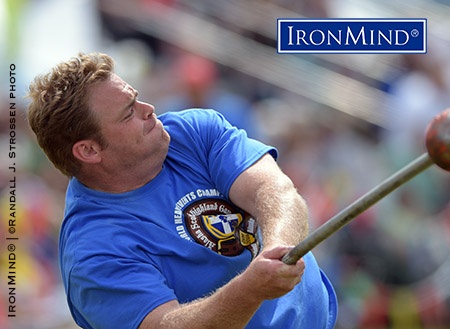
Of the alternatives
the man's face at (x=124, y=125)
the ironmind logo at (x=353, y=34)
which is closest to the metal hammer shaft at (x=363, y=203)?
Answer: the man's face at (x=124, y=125)

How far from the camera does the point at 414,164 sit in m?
1.95

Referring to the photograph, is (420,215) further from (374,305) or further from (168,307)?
(168,307)

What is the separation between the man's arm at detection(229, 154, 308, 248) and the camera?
99.5 inches

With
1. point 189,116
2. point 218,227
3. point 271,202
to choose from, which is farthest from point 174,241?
point 189,116

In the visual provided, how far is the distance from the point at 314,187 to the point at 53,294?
158cm

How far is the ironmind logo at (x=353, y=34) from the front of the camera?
3.85 m

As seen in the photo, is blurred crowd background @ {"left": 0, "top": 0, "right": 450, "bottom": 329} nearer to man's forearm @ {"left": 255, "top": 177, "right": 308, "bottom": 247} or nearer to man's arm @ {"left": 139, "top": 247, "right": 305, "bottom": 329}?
man's forearm @ {"left": 255, "top": 177, "right": 308, "bottom": 247}

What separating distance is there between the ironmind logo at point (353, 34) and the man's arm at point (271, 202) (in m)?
1.08

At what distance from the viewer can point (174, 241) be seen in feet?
8.98

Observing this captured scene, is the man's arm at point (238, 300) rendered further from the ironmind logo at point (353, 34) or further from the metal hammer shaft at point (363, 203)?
the ironmind logo at point (353, 34)

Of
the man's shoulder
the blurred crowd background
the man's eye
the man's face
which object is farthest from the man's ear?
the blurred crowd background

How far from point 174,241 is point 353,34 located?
1.56 meters

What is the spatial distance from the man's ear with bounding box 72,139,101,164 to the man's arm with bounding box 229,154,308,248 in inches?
15.9

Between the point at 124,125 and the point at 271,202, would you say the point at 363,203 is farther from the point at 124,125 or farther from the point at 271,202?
the point at 124,125
